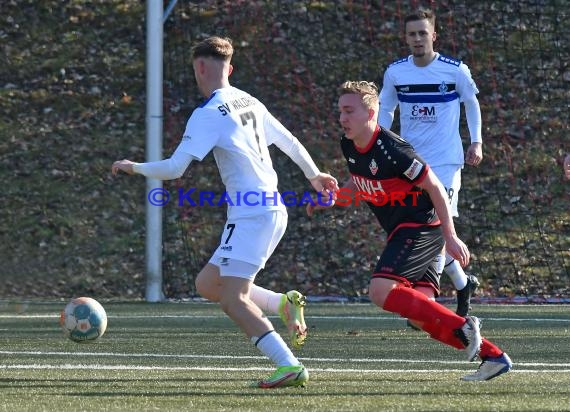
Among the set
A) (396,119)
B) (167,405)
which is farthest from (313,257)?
(167,405)

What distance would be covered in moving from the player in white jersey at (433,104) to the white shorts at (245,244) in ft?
10.1

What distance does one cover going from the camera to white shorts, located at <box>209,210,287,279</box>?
5992 mm

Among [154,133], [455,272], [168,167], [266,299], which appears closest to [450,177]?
[455,272]

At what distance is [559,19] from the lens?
17.2m

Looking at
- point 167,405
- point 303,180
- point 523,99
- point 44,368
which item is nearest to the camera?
point 167,405

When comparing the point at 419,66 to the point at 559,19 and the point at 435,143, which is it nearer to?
the point at 435,143

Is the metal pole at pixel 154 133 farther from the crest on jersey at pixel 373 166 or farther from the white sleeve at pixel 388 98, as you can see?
the crest on jersey at pixel 373 166

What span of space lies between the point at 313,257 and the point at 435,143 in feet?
15.4

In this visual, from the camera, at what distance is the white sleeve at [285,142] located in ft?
20.7

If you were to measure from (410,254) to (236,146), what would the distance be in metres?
1.02

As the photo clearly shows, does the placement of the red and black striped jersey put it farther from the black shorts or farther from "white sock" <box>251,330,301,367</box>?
"white sock" <box>251,330,301,367</box>

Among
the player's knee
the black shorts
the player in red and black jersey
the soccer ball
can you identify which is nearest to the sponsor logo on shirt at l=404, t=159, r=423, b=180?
the player in red and black jersey

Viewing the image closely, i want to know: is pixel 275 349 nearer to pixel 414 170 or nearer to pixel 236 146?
pixel 236 146

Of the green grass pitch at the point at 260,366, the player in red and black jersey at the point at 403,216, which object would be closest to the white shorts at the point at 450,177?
the green grass pitch at the point at 260,366
